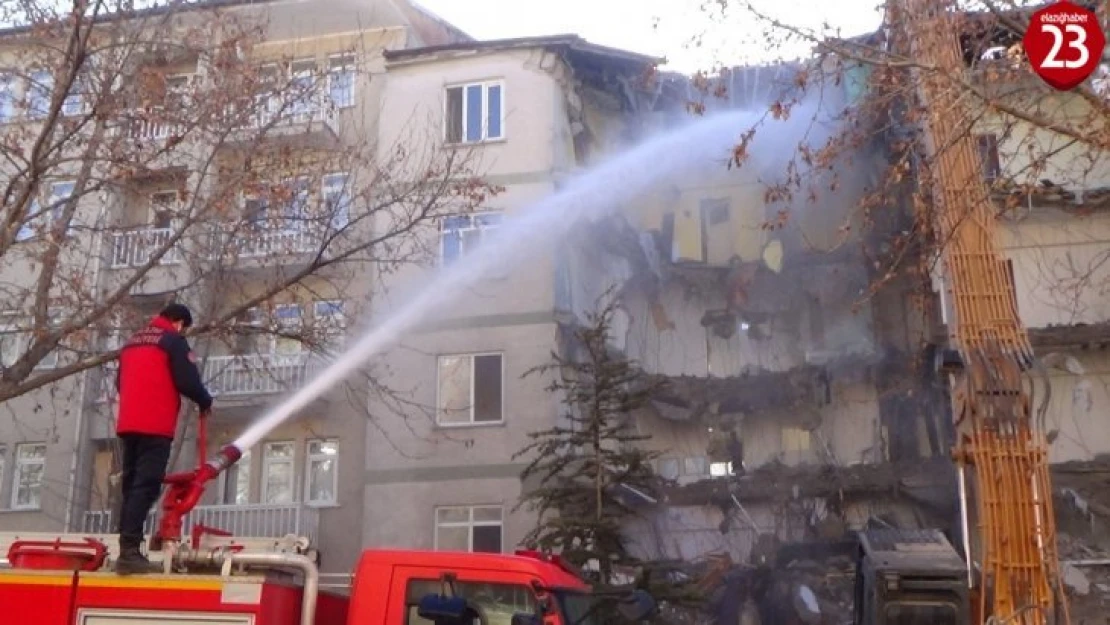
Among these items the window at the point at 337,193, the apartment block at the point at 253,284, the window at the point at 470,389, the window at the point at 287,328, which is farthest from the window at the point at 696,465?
the window at the point at 337,193

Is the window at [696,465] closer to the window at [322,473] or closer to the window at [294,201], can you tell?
the window at [322,473]

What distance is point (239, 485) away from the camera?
23.8m

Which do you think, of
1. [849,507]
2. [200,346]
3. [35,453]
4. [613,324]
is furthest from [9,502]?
[849,507]

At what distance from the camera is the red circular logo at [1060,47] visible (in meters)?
8.58

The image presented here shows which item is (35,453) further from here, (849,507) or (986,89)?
(986,89)

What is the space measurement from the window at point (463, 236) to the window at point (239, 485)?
5896 mm

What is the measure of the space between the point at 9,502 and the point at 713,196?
17275 millimetres

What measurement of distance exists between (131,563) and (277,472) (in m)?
16.8

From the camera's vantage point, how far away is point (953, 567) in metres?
9.05

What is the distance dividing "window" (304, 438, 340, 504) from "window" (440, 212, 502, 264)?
4.53 metres

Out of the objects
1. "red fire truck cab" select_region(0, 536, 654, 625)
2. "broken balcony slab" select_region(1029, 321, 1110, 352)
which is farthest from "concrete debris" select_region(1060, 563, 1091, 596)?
"red fire truck cab" select_region(0, 536, 654, 625)

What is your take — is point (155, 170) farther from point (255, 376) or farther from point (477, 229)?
point (255, 376)

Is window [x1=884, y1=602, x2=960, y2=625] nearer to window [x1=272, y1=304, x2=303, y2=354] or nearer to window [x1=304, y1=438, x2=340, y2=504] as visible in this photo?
window [x1=272, y1=304, x2=303, y2=354]

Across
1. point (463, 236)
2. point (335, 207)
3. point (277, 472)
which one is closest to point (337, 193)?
point (335, 207)
